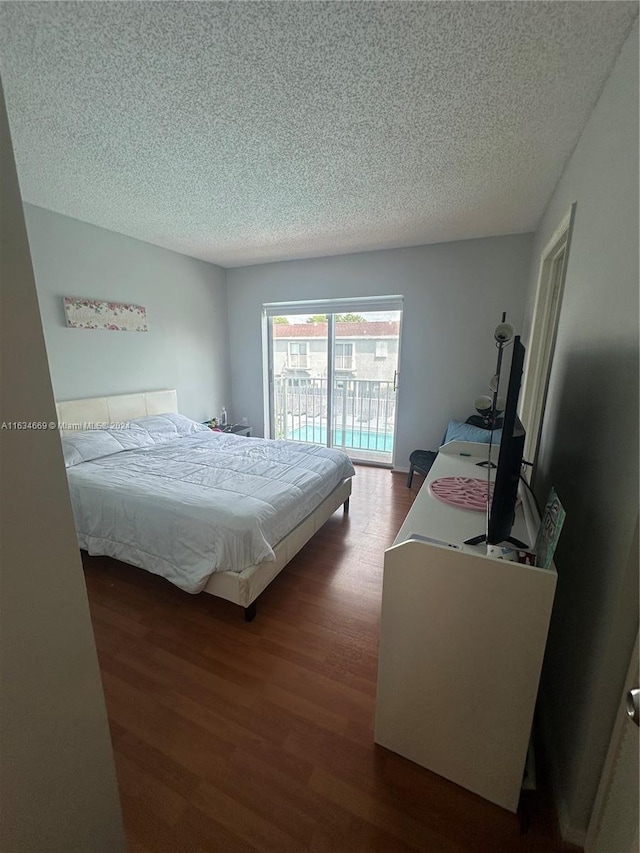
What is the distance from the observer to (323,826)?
106 cm

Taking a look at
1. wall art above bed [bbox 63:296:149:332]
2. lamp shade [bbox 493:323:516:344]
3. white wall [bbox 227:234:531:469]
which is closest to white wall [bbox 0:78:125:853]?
lamp shade [bbox 493:323:516:344]

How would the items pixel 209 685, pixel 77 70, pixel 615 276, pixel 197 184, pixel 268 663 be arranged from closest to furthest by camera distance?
pixel 615 276 < pixel 77 70 < pixel 209 685 < pixel 268 663 < pixel 197 184

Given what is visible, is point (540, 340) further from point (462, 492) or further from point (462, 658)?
point (462, 658)

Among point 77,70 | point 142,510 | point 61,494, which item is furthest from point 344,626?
point 77,70

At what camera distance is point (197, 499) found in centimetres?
197

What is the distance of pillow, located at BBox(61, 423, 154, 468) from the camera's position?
2.59 metres

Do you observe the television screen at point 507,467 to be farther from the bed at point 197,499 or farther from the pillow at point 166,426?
the pillow at point 166,426

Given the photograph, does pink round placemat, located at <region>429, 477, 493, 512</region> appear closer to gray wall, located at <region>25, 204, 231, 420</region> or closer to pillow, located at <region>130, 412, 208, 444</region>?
pillow, located at <region>130, 412, 208, 444</region>

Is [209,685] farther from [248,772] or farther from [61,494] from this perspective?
[61,494]

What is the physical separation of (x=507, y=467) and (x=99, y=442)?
118 inches

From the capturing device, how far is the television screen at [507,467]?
1047 mm

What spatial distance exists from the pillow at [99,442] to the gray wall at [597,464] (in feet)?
9.84

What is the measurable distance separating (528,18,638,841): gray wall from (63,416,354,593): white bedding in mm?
1354

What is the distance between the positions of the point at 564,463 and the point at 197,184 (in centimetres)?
276
